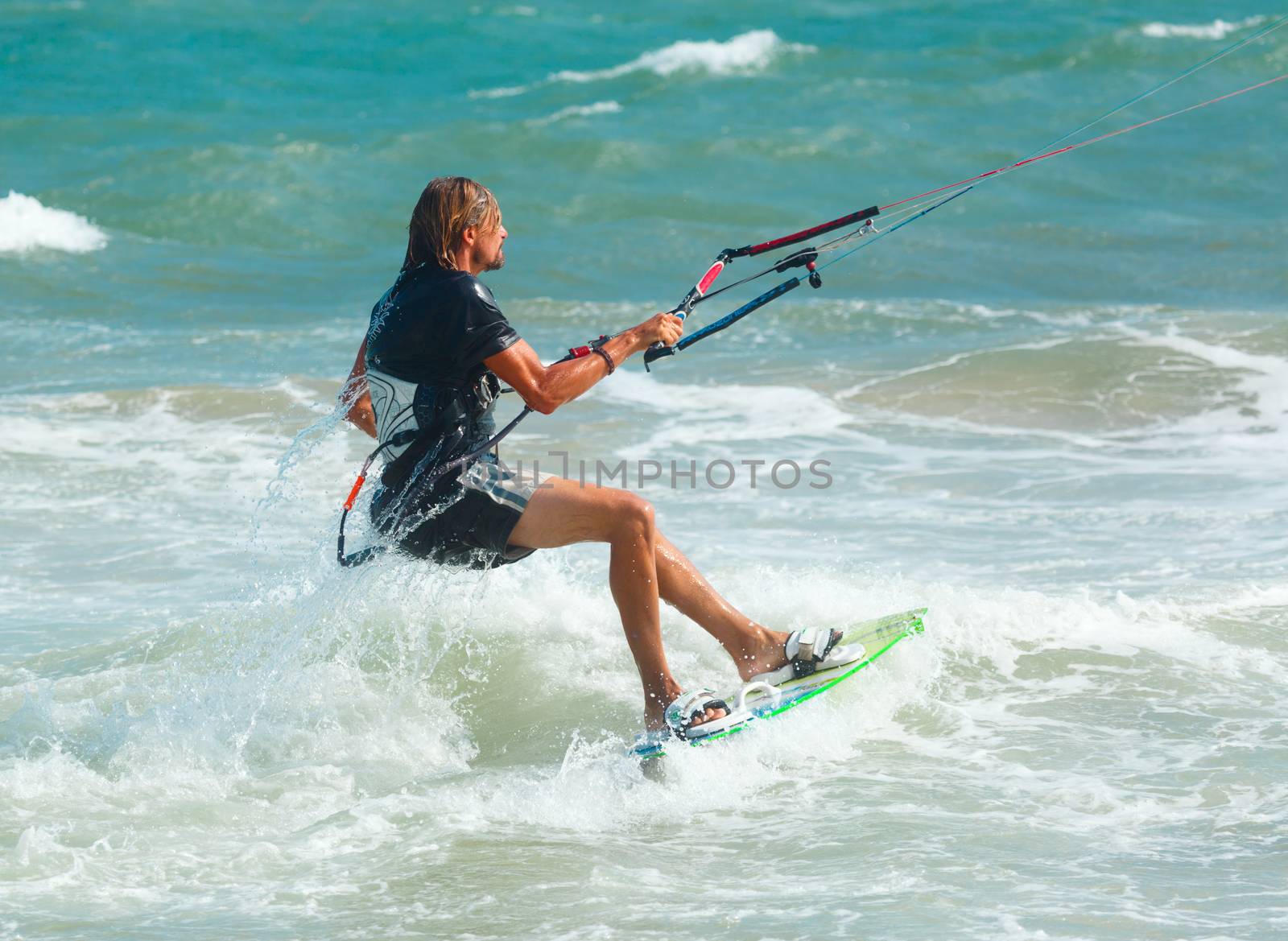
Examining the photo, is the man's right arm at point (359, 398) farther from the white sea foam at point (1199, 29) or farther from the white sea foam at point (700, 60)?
the white sea foam at point (1199, 29)

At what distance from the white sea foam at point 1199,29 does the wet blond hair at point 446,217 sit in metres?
23.3

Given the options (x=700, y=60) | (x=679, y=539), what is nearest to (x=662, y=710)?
(x=679, y=539)

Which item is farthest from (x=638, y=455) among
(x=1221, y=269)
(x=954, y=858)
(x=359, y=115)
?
(x=359, y=115)

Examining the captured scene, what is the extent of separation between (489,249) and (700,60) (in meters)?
21.2

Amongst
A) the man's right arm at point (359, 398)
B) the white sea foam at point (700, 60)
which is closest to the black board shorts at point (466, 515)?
the man's right arm at point (359, 398)

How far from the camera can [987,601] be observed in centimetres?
602

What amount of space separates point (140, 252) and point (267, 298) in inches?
102

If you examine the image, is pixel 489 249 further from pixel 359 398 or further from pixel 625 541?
pixel 625 541

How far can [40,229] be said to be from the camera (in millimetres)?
16734

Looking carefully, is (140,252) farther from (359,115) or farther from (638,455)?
(638,455)

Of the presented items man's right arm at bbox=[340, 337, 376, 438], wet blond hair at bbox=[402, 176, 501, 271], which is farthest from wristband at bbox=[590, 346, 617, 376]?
man's right arm at bbox=[340, 337, 376, 438]

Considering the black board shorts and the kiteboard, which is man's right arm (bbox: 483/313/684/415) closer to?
the black board shorts

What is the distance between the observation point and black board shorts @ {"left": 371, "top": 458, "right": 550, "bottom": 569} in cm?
445

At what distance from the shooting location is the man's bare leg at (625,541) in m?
4.49
